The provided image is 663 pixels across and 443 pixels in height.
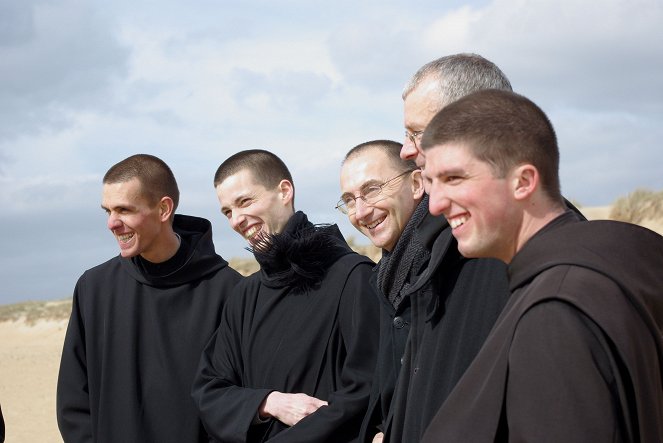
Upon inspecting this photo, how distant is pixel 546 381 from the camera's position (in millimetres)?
2473

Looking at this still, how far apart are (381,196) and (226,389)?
1435mm

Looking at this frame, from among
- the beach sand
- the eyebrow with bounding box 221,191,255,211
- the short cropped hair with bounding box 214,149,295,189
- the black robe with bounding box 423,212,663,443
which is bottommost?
the beach sand

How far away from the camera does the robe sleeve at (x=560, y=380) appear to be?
2.43m

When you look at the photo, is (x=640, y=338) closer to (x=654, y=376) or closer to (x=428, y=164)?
(x=654, y=376)

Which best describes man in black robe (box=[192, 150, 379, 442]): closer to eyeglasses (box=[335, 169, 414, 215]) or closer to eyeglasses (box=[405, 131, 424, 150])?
eyeglasses (box=[335, 169, 414, 215])

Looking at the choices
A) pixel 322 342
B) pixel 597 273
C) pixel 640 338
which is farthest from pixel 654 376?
pixel 322 342

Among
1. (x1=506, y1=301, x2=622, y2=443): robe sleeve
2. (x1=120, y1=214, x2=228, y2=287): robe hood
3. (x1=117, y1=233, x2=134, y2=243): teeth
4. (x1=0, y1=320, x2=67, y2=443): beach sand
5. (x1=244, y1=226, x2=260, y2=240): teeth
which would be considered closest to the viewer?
(x1=506, y1=301, x2=622, y2=443): robe sleeve

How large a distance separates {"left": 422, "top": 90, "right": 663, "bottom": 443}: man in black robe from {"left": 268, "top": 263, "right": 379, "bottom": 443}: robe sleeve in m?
2.00

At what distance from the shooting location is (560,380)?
2.45 metres

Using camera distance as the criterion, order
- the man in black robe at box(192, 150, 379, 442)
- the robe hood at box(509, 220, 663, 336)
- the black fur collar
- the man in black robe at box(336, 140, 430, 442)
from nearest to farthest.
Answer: the robe hood at box(509, 220, 663, 336)
the man in black robe at box(336, 140, 430, 442)
the man in black robe at box(192, 150, 379, 442)
the black fur collar

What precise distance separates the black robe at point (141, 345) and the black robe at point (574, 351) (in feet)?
10.7

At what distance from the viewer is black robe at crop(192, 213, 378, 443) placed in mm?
4832

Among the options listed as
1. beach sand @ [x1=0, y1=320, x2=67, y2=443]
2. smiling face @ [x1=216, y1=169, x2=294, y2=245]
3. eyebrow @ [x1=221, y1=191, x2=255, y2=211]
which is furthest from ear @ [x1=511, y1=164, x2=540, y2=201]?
beach sand @ [x1=0, y1=320, x2=67, y2=443]

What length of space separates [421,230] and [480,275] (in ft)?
1.32
